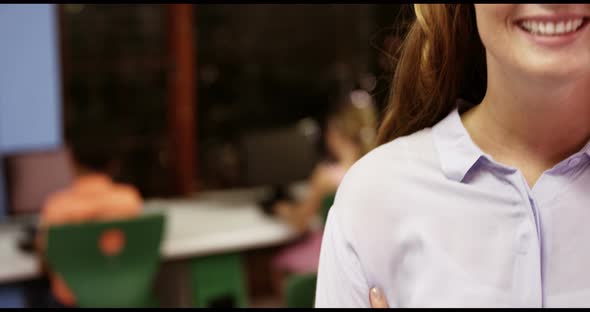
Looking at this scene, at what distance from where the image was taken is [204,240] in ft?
12.2

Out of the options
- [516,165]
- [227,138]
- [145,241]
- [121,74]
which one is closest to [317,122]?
[227,138]

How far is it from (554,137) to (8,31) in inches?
139

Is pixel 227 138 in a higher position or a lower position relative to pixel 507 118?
lower

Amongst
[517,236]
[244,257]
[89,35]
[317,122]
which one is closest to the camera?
[517,236]

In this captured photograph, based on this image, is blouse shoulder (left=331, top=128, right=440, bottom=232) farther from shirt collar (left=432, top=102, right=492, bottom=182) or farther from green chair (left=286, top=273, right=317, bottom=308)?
green chair (left=286, top=273, right=317, bottom=308)

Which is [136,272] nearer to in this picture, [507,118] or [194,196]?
[194,196]

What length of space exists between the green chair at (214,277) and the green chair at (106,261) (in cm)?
32

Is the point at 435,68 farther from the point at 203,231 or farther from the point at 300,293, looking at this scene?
the point at 203,231

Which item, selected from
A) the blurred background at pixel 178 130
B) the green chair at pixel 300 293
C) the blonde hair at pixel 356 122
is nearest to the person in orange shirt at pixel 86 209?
the blurred background at pixel 178 130

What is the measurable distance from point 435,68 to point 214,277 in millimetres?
2845

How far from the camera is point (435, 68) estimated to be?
1188 mm

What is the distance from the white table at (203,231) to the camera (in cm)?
347

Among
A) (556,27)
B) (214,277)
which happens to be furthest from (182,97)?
(556,27)

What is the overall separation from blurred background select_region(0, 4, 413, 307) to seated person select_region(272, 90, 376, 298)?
27 mm
